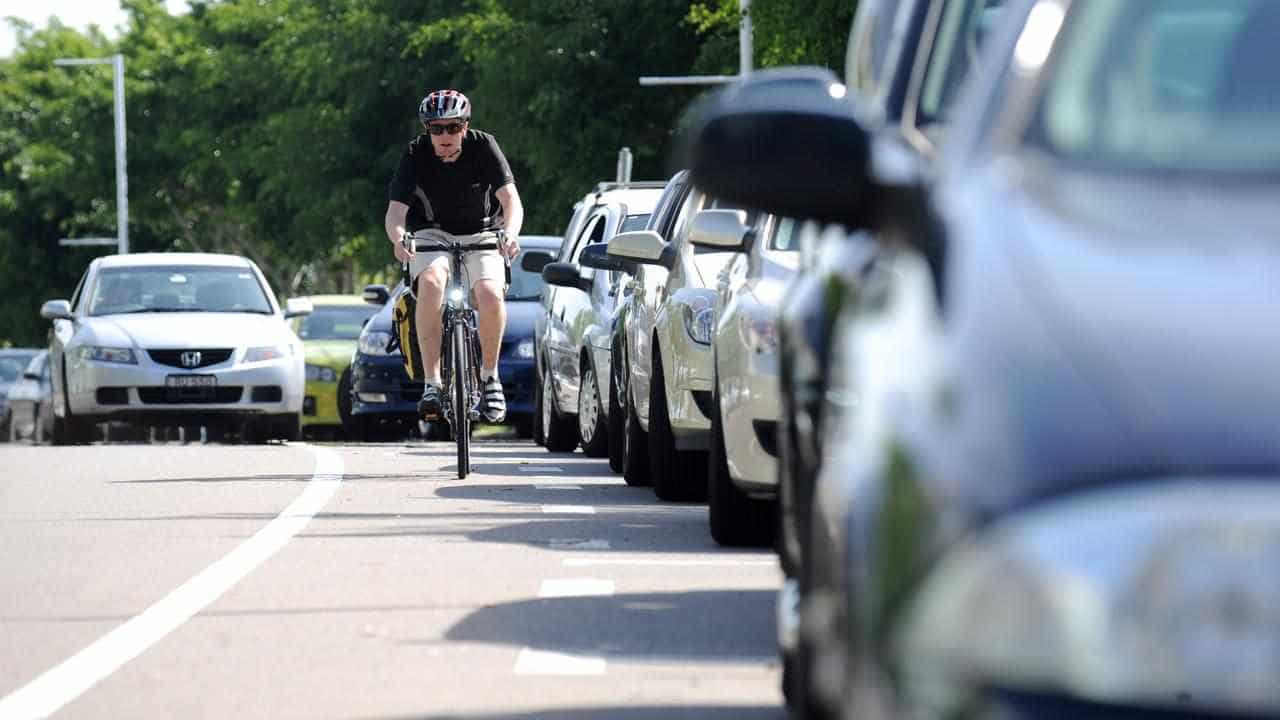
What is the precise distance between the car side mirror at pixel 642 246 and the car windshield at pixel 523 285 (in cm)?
1025

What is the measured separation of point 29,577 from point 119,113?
5299cm

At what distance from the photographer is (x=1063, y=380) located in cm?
312

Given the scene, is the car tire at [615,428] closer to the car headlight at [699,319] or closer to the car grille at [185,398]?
the car headlight at [699,319]

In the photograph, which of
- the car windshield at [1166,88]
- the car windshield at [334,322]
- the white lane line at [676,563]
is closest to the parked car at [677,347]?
the white lane line at [676,563]

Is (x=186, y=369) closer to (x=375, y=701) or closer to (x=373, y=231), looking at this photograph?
(x=375, y=701)

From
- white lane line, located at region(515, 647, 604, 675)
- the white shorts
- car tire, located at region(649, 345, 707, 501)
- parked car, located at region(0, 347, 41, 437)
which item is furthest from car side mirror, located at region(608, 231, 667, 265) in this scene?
parked car, located at region(0, 347, 41, 437)

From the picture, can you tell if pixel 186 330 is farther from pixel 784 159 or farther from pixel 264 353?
pixel 784 159

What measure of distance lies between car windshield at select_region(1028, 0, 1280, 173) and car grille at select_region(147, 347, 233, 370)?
18.2 meters

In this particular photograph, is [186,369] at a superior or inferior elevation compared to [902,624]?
inferior

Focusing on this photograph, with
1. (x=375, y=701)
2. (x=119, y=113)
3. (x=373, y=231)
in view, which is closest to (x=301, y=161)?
(x=373, y=231)

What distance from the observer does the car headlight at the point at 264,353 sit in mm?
22062

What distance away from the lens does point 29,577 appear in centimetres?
982

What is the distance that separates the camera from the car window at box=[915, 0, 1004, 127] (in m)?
6.50

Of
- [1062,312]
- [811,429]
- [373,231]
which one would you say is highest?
[1062,312]
